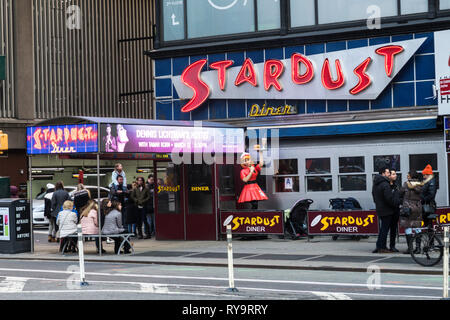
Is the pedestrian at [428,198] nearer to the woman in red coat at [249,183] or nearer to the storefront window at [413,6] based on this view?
the woman in red coat at [249,183]

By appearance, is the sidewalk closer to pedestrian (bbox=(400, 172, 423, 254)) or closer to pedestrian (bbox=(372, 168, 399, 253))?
pedestrian (bbox=(372, 168, 399, 253))

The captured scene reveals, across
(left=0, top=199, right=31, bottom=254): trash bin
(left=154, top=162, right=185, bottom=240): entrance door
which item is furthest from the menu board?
(left=154, top=162, right=185, bottom=240): entrance door


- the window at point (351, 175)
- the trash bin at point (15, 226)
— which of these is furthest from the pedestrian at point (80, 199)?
the window at point (351, 175)

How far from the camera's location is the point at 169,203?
2359cm

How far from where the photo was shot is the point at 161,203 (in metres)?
23.8

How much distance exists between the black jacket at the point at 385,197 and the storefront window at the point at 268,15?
8.91 meters

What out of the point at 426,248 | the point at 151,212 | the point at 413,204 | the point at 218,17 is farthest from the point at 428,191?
the point at 218,17

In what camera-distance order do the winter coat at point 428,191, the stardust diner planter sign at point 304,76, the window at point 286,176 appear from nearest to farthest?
the winter coat at point 428,191 < the stardust diner planter sign at point 304,76 < the window at point 286,176

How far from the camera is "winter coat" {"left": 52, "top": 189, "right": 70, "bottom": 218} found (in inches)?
929

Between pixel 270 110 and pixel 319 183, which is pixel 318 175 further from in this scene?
pixel 270 110

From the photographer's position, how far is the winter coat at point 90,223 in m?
20.1

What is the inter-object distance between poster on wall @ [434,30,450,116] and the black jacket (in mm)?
4851

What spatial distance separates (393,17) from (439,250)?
10144 millimetres
